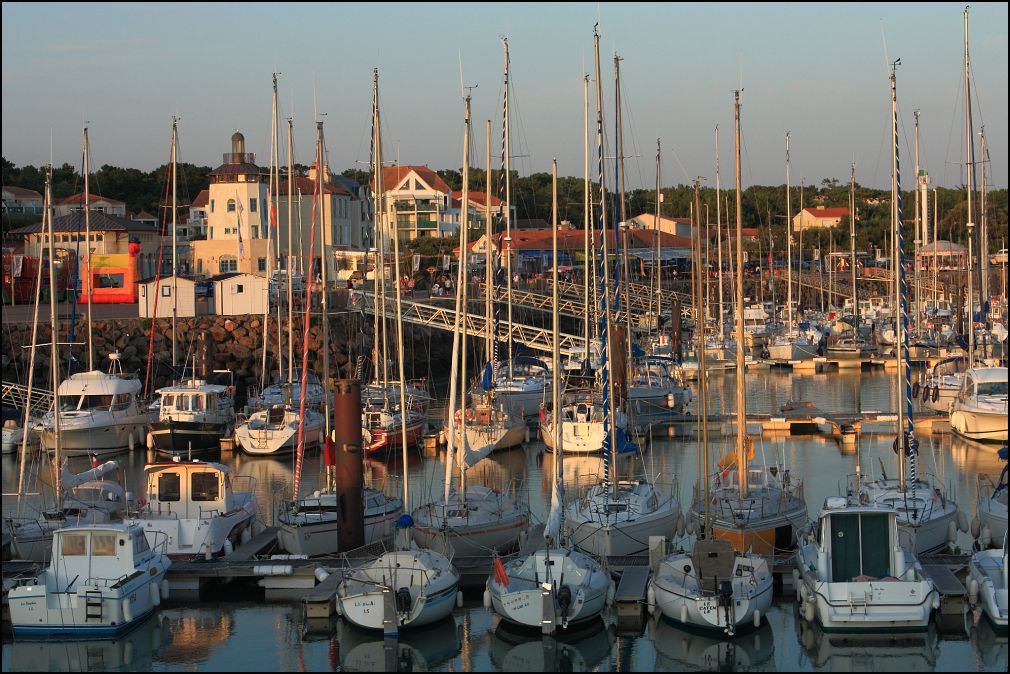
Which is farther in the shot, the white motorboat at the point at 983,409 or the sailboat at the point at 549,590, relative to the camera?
the white motorboat at the point at 983,409

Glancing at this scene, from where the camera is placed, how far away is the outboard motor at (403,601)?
18.8m

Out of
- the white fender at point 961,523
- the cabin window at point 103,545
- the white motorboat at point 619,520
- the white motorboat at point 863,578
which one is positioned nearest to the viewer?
the white motorboat at point 863,578

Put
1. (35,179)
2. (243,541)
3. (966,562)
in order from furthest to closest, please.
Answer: (35,179) → (243,541) → (966,562)

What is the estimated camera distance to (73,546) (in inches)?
773

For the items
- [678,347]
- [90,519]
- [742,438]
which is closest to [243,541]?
[90,519]

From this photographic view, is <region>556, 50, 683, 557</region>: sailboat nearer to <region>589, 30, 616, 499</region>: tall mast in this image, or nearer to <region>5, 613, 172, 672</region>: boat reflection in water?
<region>589, 30, 616, 499</region>: tall mast

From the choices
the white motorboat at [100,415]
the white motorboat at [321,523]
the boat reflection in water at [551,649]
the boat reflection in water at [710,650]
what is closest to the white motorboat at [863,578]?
the boat reflection in water at [710,650]

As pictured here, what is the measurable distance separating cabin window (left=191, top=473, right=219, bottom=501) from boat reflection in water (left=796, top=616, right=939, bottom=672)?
10.6 m

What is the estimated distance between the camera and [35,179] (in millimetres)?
104875

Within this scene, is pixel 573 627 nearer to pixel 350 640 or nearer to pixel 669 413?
pixel 350 640

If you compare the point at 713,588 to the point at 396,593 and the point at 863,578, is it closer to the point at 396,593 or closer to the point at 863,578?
the point at 863,578

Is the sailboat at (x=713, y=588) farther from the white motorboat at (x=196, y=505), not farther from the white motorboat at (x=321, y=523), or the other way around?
the white motorboat at (x=196, y=505)

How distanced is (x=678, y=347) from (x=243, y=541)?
27962 millimetres

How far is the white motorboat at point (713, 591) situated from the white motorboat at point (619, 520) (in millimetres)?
2432
